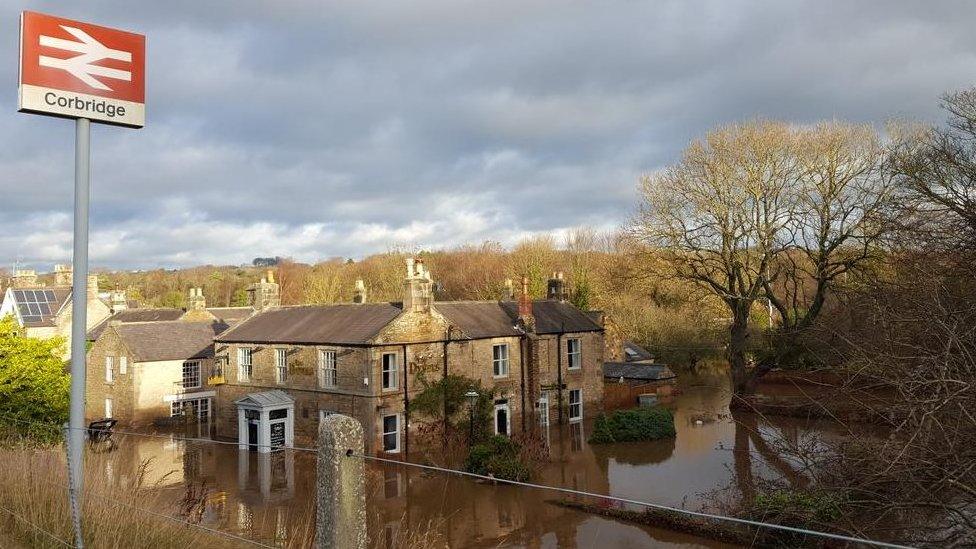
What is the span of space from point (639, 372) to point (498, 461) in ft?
66.0

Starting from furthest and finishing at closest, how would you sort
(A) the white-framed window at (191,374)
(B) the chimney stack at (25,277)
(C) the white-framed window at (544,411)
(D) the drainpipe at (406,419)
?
(B) the chimney stack at (25,277) → (A) the white-framed window at (191,374) → (C) the white-framed window at (544,411) → (D) the drainpipe at (406,419)

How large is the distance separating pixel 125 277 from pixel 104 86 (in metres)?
95.5

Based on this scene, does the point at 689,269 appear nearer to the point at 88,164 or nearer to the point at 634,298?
the point at 634,298

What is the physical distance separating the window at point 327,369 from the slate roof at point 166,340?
1122 cm

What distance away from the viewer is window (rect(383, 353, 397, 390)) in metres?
23.7

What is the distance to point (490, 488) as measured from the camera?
63.5 feet

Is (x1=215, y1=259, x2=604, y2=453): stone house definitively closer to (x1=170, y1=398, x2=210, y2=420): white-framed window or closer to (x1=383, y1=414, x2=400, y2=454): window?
(x1=383, y1=414, x2=400, y2=454): window

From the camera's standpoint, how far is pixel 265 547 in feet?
20.1


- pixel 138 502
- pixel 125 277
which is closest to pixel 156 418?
pixel 138 502

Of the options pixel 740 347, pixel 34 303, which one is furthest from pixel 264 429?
pixel 34 303

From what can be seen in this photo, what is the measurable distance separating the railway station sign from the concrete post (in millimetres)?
5348

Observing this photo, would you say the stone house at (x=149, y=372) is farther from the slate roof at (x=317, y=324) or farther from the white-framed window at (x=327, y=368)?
the white-framed window at (x=327, y=368)

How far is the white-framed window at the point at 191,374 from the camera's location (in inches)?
1280

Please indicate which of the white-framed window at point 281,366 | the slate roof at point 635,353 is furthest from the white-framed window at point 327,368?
the slate roof at point 635,353
